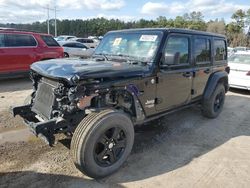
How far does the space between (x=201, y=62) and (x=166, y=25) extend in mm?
43235

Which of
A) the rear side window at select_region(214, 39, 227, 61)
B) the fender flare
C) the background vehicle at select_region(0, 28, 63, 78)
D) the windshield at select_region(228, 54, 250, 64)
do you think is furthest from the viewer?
the windshield at select_region(228, 54, 250, 64)

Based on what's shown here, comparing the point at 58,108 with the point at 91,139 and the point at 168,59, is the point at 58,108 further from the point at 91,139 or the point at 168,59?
the point at 168,59

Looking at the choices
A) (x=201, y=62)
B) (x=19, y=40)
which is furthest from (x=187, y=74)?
(x=19, y=40)

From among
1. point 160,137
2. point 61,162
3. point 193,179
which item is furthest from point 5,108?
point 193,179

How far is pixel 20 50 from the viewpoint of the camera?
970cm

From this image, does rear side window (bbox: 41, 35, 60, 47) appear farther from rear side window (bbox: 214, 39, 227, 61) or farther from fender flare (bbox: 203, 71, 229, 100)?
fender flare (bbox: 203, 71, 229, 100)

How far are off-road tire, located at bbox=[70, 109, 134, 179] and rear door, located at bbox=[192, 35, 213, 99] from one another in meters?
2.39

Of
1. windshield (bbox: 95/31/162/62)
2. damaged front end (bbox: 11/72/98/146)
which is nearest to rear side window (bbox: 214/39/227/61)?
windshield (bbox: 95/31/162/62)

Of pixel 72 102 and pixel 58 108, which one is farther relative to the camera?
pixel 58 108

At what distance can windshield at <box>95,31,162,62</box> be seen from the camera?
450cm

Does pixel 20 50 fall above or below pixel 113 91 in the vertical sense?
above

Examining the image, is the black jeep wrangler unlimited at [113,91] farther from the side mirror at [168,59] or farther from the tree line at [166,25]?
the tree line at [166,25]

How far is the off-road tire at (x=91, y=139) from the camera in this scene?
344cm

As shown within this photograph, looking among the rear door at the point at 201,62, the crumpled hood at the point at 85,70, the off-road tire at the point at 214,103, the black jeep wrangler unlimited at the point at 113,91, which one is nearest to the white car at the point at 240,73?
the off-road tire at the point at 214,103
